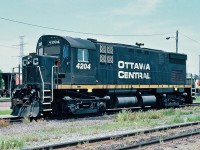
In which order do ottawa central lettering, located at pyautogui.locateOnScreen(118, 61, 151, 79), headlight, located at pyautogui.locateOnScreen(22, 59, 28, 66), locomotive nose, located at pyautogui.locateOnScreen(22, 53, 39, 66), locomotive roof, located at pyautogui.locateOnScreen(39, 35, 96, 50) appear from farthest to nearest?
ottawa central lettering, located at pyautogui.locateOnScreen(118, 61, 151, 79) < headlight, located at pyautogui.locateOnScreen(22, 59, 28, 66) < locomotive roof, located at pyautogui.locateOnScreen(39, 35, 96, 50) < locomotive nose, located at pyautogui.locateOnScreen(22, 53, 39, 66)

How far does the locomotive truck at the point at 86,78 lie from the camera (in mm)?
15516

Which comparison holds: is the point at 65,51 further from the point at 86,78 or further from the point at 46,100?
the point at 46,100

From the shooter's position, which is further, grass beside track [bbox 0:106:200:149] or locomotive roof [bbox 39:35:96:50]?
locomotive roof [bbox 39:35:96:50]

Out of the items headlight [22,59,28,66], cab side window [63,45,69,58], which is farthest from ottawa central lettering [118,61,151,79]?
headlight [22,59,28,66]

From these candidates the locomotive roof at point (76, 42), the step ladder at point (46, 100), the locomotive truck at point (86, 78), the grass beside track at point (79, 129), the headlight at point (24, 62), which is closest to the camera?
the grass beside track at point (79, 129)

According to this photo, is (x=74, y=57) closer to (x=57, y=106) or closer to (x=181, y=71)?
(x=57, y=106)

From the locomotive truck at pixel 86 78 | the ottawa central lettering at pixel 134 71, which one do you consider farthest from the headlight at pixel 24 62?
the ottawa central lettering at pixel 134 71

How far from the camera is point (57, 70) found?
1574cm

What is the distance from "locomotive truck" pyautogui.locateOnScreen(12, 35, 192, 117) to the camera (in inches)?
611

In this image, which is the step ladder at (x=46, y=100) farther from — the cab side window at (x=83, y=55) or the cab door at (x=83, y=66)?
the cab side window at (x=83, y=55)

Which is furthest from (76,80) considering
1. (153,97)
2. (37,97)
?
(153,97)

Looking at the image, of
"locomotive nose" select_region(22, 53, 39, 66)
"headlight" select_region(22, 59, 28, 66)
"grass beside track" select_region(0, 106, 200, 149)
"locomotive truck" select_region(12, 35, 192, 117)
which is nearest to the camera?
"grass beside track" select_region(0, 106, 200, 149)

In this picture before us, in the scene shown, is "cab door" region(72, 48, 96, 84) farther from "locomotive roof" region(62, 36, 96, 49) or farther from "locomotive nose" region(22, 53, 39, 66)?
"locomotive nose" region(22, 53, 39, 66)

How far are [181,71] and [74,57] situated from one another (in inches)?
437
